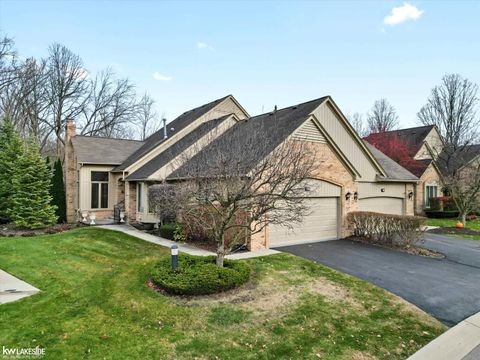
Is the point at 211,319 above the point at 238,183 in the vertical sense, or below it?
below

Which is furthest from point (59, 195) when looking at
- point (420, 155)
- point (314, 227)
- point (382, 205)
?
point (420, 155)

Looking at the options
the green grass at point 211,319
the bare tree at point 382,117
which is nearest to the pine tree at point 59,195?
the green grass at point 211,319

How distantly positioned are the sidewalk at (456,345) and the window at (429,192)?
72.7 ft

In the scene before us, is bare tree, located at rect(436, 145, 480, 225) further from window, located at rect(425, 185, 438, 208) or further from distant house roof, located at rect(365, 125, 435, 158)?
distant house roof, located at rect(365, 125, 435, 158)

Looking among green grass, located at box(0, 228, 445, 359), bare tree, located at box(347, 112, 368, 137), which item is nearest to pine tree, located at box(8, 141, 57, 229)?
green grass, located at box(0, 228, 445, 359)

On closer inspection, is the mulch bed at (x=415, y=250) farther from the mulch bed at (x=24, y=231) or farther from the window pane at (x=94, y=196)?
Result: the window pane at (x=94, y=196)

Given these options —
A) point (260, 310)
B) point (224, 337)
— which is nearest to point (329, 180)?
point (260, 310)

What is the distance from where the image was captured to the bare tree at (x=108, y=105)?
3544 centimetres

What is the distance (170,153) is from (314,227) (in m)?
8.89

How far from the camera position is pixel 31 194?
54.7 feet

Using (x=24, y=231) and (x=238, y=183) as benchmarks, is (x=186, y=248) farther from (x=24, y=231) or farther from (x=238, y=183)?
(x=24, y=231)

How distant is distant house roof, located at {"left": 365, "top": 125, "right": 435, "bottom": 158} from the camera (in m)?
30.1

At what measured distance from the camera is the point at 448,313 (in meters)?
6.57

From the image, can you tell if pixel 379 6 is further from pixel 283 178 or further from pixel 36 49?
pixel 36 49
